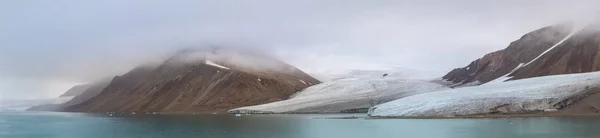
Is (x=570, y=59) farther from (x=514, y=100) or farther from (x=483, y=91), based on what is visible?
(x=514, y=100)

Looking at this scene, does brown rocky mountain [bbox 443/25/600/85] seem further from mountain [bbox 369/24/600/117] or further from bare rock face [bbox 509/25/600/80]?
mountain [bbox 369/24/600/117]

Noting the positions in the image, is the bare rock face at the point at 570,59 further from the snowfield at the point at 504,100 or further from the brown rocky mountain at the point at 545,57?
the snowfield at the point at 504,100

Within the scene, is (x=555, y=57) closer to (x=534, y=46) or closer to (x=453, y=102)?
(x=534, y=46)

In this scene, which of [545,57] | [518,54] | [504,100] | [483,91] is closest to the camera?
[504,100]

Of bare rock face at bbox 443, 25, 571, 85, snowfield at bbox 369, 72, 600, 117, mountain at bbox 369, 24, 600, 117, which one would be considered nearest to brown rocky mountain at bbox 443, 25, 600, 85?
bare rock face at bbox 443, 25, 571, 85

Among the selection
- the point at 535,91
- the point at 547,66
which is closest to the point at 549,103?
the point at 535,91

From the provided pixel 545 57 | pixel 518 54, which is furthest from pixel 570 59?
pixel 518 54
